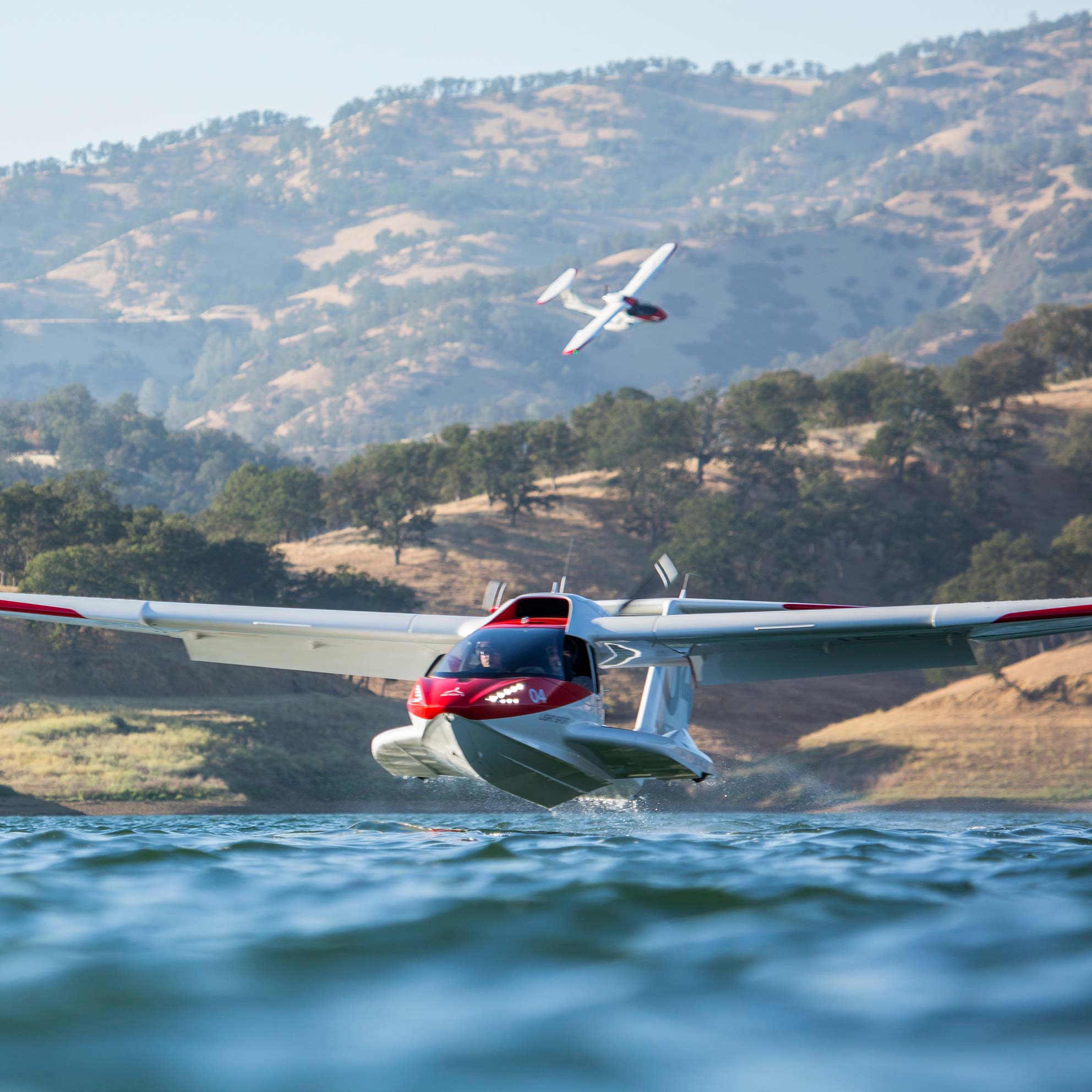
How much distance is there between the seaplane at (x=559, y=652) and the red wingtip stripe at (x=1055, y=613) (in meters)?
0.02

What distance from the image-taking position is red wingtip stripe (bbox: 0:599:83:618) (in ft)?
73.3

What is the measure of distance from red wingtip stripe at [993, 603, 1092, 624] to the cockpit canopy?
6.67m

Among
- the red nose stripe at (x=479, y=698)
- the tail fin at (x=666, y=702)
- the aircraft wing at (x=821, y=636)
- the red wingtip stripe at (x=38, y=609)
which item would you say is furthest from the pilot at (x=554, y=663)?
the red wingtip stripe at (x=38, y=609)

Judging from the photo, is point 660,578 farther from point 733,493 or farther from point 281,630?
point 733,493

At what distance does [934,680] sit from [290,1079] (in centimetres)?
6998

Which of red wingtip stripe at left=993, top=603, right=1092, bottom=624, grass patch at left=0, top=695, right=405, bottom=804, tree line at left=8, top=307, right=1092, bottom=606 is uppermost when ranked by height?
tree line at left=8, top=307, right=1092, bottom=606

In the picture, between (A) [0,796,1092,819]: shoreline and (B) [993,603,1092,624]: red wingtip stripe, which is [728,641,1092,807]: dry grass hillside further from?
(B) [993,603,1092,624]: red wingtip stripe

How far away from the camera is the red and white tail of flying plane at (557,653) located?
18.9 m

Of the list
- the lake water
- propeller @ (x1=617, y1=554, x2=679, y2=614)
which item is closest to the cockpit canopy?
propeller @ (x1=617, y1=554, x2=679, y2=614)

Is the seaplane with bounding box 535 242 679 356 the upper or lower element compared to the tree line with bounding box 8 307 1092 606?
upper

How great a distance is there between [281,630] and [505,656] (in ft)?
18.8

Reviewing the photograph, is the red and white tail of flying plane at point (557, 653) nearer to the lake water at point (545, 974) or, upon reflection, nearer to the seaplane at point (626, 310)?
the lake water at point (545, 974)

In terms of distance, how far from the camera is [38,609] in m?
22.9

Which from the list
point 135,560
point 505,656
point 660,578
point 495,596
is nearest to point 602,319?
point 135,560
